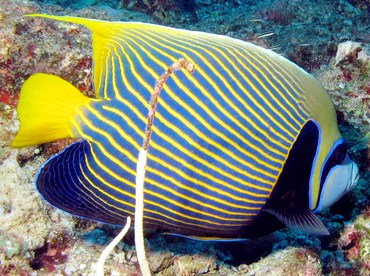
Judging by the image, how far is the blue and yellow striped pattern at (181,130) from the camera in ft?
5.18

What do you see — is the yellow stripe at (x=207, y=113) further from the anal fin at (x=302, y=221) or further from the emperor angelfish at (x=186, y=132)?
the anal fin at (x=302, y=221)

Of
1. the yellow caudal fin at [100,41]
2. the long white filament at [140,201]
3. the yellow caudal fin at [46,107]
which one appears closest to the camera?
the long white filament at [140,201]

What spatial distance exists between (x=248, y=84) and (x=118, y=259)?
123 cm

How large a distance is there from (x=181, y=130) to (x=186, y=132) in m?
0.02

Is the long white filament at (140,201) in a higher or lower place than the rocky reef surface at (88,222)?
higher

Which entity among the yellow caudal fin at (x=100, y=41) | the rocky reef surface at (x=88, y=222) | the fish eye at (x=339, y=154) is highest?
the yellow caudal fin at (x=100, y=41)

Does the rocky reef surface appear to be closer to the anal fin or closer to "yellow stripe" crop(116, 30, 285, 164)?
the anal fin

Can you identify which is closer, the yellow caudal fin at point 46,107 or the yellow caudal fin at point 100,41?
the yellow caudal fin at point 46,107

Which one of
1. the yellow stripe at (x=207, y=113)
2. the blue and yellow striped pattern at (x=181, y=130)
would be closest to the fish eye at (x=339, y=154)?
the blue and yellow striped pattern at (x=181, y=130)

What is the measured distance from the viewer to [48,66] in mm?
2586

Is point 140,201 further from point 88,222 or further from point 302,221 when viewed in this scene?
point 88,222

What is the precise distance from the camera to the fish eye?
190 centimetres

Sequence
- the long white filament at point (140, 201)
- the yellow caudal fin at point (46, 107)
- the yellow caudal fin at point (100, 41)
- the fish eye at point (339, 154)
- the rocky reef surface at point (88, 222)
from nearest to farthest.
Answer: the long white filament at point (140, 201), the yellow caudal fin at point (46, 107), the yellow caudal fin at point (100, 41), the fish eye at point (339, 154), the rocky reef surface at point (88, 222)

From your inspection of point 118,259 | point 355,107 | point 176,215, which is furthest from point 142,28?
point 355,107
